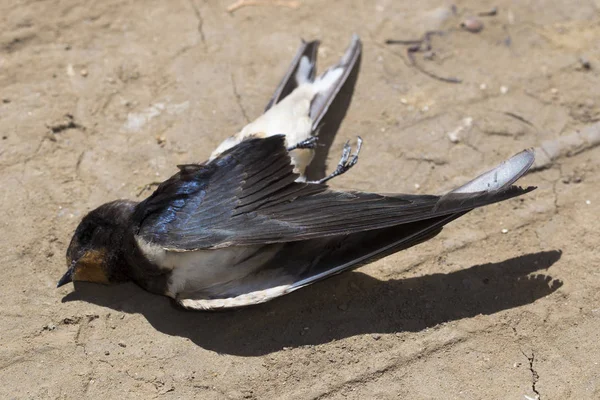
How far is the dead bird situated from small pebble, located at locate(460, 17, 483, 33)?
1.87 m

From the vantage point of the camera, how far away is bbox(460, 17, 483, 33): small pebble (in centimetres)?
474

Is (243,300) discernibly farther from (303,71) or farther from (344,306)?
(303,71)

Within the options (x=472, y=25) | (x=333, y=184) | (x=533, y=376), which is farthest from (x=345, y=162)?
(x=472, y=25)

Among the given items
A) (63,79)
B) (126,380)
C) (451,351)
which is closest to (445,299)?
(451,351)

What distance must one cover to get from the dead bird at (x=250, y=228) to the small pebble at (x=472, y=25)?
187 cm

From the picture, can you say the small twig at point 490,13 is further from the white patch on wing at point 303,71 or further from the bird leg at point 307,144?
the bird leg at point 307,144

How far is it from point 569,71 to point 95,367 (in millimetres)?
3207

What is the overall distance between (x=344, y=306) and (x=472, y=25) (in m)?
2.33

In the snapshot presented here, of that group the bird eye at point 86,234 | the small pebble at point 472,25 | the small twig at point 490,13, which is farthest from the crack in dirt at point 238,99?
the small twig at point 490,13

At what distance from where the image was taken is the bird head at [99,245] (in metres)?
3.40

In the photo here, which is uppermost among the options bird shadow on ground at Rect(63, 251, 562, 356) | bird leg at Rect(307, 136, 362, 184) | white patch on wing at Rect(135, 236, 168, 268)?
white patch on wing at Rect(135, 236, 168, 268)

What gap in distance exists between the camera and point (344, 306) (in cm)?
334

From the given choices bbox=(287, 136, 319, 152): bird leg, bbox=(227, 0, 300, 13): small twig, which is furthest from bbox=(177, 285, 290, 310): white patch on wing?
bbox=(227, 0, 300, 13): small twig

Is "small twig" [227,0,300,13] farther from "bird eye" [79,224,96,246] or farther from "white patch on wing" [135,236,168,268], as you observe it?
"white patch on wing" [135,236,168,268]
